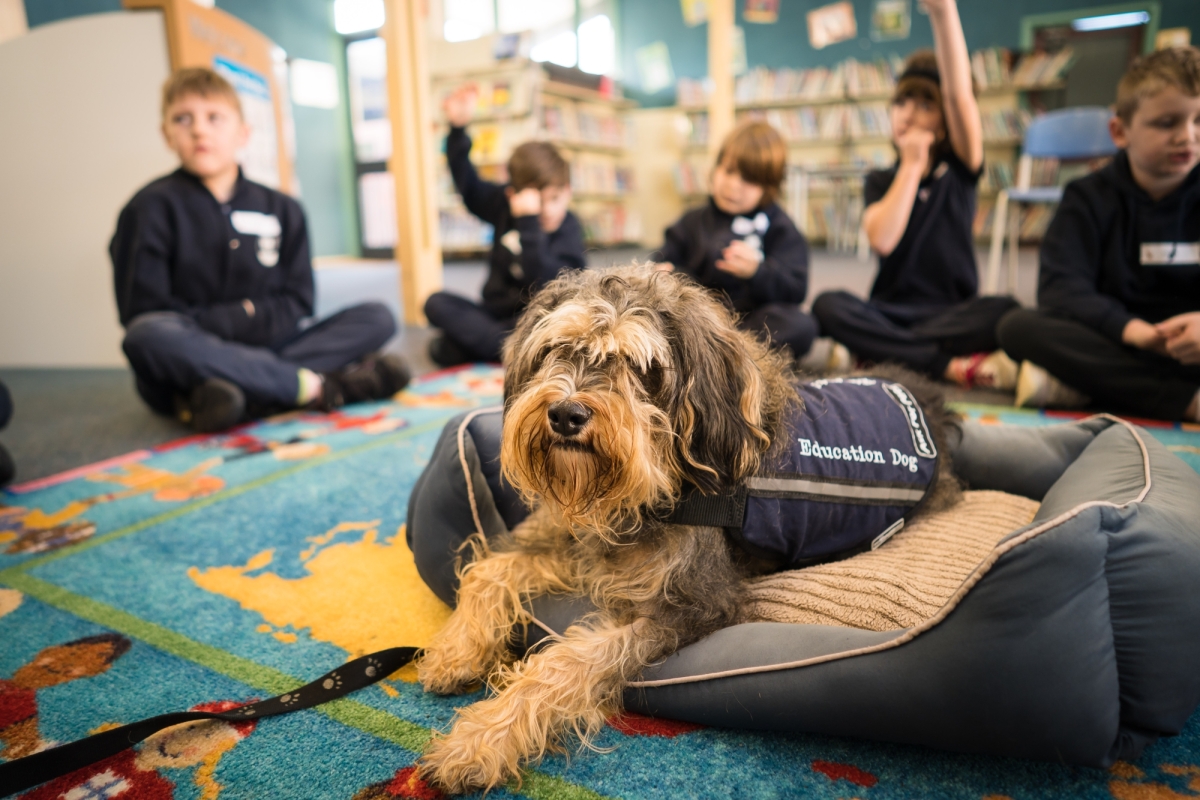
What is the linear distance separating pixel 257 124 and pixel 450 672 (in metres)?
4.72

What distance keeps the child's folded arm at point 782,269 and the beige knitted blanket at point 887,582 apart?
216cm

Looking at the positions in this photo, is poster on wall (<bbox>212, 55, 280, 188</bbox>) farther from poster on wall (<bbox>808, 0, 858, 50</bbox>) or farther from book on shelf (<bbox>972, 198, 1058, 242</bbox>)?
book on shelf (<bbox>972, 198, 1058, 242</bbox>)

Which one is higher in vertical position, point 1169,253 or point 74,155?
point 74,155

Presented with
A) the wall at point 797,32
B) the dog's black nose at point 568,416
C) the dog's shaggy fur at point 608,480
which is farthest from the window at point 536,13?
the dog's black nose at point 568,416

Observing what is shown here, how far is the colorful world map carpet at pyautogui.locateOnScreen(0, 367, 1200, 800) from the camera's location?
1.12m

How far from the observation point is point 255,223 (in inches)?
140

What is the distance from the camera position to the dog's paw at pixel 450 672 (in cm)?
134

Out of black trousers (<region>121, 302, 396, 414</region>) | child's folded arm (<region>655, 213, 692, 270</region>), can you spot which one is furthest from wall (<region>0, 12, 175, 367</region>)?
child's folded arm (<region>655, 213, 692, 270</region>)

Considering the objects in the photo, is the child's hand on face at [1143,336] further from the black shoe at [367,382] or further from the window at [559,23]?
the window at [559,23]

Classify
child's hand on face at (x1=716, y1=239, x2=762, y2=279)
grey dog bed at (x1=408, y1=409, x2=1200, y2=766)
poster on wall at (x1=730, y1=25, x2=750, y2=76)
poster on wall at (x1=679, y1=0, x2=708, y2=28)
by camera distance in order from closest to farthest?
grey dog bed at (x1=408, y1=409, x2=1200, y2=766) → child's hand on face at (x1=716, y1=239, x2=762, y2=279) → poster on wall at (x1=679, y1=0, x2=708, y2=28) → poster on wall at (x1=730, y1=25, x2=750, y2=76)

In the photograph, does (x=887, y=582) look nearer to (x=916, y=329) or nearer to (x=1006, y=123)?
(x=916, y=329)

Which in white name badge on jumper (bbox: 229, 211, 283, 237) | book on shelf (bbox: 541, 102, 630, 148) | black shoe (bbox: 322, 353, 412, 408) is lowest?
black shoe (bbox: 322, 353, 412, 408)

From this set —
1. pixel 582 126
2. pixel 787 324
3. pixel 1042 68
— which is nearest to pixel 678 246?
pixel 787 324

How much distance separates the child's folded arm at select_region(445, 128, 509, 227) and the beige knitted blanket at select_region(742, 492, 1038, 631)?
3.60 metres
